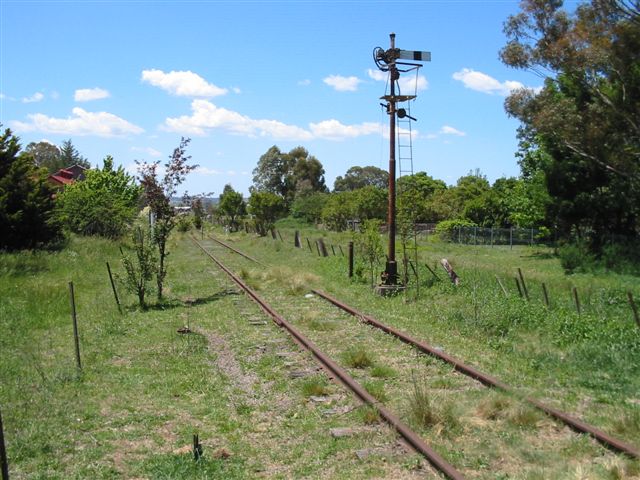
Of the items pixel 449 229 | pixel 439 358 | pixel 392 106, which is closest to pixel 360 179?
pixel 449 229

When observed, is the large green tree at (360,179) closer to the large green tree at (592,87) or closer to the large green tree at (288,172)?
the large green tree at (288,172)

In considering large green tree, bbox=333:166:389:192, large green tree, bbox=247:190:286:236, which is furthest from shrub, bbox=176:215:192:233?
large green tree, bbox=333:166:389:192

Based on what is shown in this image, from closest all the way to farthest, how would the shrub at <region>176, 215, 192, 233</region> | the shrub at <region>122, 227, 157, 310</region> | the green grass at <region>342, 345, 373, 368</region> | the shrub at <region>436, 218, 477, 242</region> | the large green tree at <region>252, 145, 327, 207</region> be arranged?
the green grass at <region>342, 345, 373, 368</region> → the shrub at <region>122, 227, 157, 310</region> → the shrub at <region>176, 215, 192, 233</region> → the shrub at <region>436, 218, 477, 242</region> → the large green tree at <region>252, 145, 327, 207</region>

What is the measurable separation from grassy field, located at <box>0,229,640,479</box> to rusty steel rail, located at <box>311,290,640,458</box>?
0.48 ft

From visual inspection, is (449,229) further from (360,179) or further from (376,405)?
(360,179)

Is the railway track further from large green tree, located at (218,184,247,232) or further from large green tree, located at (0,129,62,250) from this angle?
large green tree, located at (218,184,247,232)

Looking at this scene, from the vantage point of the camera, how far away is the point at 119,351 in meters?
11.0

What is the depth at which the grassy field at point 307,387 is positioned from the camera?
5.89m

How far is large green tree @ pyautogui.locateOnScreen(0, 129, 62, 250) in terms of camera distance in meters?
27.8

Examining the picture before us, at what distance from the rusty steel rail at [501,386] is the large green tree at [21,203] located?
20.2m

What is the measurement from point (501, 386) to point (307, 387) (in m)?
2.47

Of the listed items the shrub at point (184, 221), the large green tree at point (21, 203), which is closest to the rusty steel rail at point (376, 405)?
the shrub at point (184, 221)

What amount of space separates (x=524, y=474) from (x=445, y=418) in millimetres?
1353

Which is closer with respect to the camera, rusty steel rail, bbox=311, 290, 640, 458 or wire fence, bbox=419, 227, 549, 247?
rusty steel rail, bbox=311, 290, 640, 458
